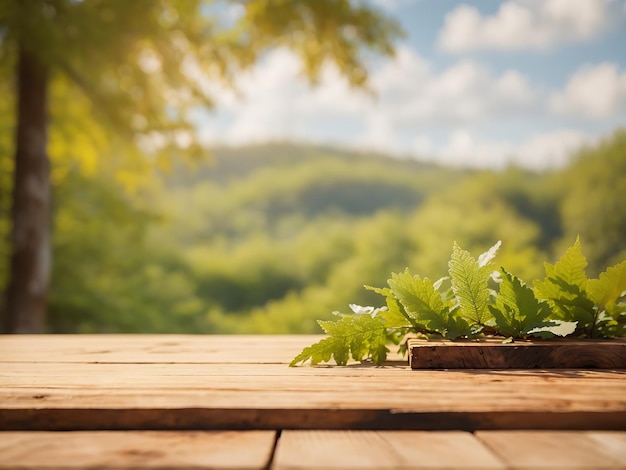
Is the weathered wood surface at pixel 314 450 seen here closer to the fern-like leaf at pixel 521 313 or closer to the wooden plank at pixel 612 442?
the wooden plank at pixel 612 442

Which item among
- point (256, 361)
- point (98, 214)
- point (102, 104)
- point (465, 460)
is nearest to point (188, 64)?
point (102, 104)

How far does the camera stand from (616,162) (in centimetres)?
1483

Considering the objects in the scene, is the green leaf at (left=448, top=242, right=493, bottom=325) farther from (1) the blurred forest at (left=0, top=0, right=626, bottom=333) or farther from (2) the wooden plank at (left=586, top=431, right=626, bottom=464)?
(1) the blurred forest at (left=0, top=0, right=626, bottom=333)

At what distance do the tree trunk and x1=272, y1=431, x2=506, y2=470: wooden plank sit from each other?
6.15m

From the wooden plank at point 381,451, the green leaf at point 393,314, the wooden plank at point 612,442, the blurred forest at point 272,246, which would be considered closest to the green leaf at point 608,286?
the blurred forest at point 272,246

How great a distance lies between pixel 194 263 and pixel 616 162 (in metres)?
15.3

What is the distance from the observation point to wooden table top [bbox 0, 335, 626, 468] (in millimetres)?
643

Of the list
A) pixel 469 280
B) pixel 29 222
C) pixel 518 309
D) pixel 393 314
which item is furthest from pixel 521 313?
pixel 29 222

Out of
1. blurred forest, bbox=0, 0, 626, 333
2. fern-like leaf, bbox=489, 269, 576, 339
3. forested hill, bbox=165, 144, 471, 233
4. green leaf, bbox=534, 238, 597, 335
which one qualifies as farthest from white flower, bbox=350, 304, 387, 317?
forested hill, bbox=165, 144, 471, 233

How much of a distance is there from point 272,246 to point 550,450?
2480 cm

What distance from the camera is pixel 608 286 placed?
1.14 m

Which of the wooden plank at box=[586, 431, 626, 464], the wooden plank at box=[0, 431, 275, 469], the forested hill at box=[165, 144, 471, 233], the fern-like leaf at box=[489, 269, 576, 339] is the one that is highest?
→ the forested hill at box=[165, 144, 471, 233]

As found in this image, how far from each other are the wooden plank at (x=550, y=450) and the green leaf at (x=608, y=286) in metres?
0.51

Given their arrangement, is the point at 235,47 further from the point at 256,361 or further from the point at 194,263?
the point at 194,263
